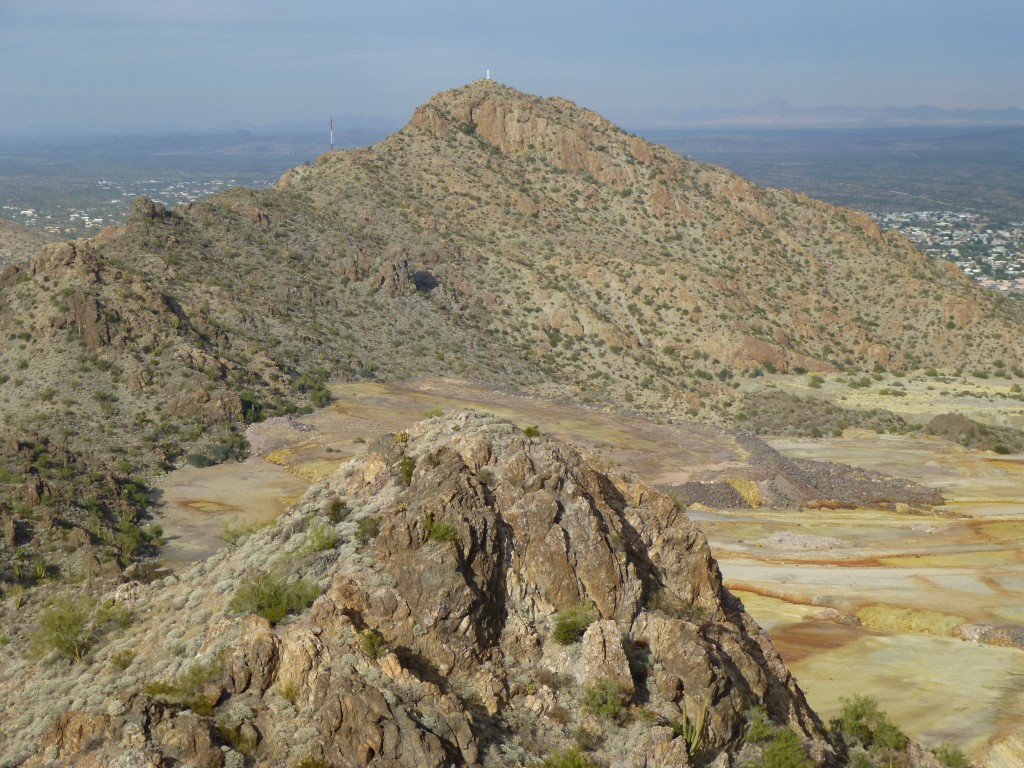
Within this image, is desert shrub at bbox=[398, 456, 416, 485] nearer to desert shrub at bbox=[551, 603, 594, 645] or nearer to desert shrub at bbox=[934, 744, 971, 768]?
desert shrub at bbox=[551, 603, 594, 645]

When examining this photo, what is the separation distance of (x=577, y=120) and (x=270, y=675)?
357ft

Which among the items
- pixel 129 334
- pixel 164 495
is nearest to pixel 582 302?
pixel 129 334

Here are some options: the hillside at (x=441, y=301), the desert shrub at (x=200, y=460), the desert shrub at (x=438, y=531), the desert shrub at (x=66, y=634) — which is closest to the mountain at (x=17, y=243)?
the hillside at (x=441, y=301)

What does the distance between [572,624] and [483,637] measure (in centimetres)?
173

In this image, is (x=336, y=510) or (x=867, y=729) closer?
(x=336, y=510)

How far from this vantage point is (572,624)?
18125mm

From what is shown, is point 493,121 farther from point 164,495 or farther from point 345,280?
point 164,495

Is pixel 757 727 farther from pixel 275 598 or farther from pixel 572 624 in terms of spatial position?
pixel 275 598

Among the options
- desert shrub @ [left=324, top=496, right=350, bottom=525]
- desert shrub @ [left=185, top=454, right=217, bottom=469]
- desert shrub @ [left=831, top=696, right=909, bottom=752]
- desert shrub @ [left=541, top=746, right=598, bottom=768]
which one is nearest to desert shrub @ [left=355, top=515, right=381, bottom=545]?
desert shrub @ [left=324, top=496, right=350, bottom=525]

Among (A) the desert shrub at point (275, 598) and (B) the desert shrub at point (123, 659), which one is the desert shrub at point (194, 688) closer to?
(A) the desert shrub at point (275, 598)

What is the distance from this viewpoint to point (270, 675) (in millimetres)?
16047

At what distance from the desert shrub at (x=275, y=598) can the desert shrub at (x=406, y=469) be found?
3272mm

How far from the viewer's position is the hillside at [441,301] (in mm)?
57438

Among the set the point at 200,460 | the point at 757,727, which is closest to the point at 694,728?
the point at 757,727
